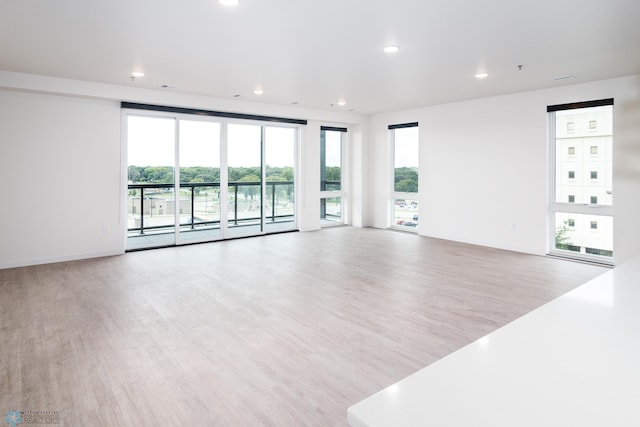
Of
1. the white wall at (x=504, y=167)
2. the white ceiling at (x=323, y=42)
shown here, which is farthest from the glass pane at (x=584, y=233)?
the white ceiling at (x=323, y=42)

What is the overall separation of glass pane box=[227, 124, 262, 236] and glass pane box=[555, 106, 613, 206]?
5215mm

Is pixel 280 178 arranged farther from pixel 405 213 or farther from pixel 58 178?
pixel 58 178

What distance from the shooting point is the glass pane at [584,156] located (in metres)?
5.59

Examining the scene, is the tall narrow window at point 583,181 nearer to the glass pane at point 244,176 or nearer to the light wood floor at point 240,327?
the light wood floor at point 240,327

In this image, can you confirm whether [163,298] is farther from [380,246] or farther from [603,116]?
[603,116]

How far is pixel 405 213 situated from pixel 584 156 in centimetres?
355

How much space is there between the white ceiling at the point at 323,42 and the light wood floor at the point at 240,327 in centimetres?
257

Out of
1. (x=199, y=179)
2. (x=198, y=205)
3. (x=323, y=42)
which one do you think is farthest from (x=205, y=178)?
(x=323, y=42)

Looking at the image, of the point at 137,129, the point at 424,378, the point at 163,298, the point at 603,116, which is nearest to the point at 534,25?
the point at 603,116

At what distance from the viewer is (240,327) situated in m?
3.33

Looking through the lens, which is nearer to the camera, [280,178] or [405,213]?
[280,178]

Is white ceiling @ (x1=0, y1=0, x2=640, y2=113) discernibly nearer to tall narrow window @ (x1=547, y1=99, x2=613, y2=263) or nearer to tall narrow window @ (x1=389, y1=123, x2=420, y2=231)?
tall narrow window @ (x1=547, y1=99, x2=613, y2=263)

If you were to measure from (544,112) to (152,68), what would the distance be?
18.5 ft

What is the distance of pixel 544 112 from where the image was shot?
6.05 meters
